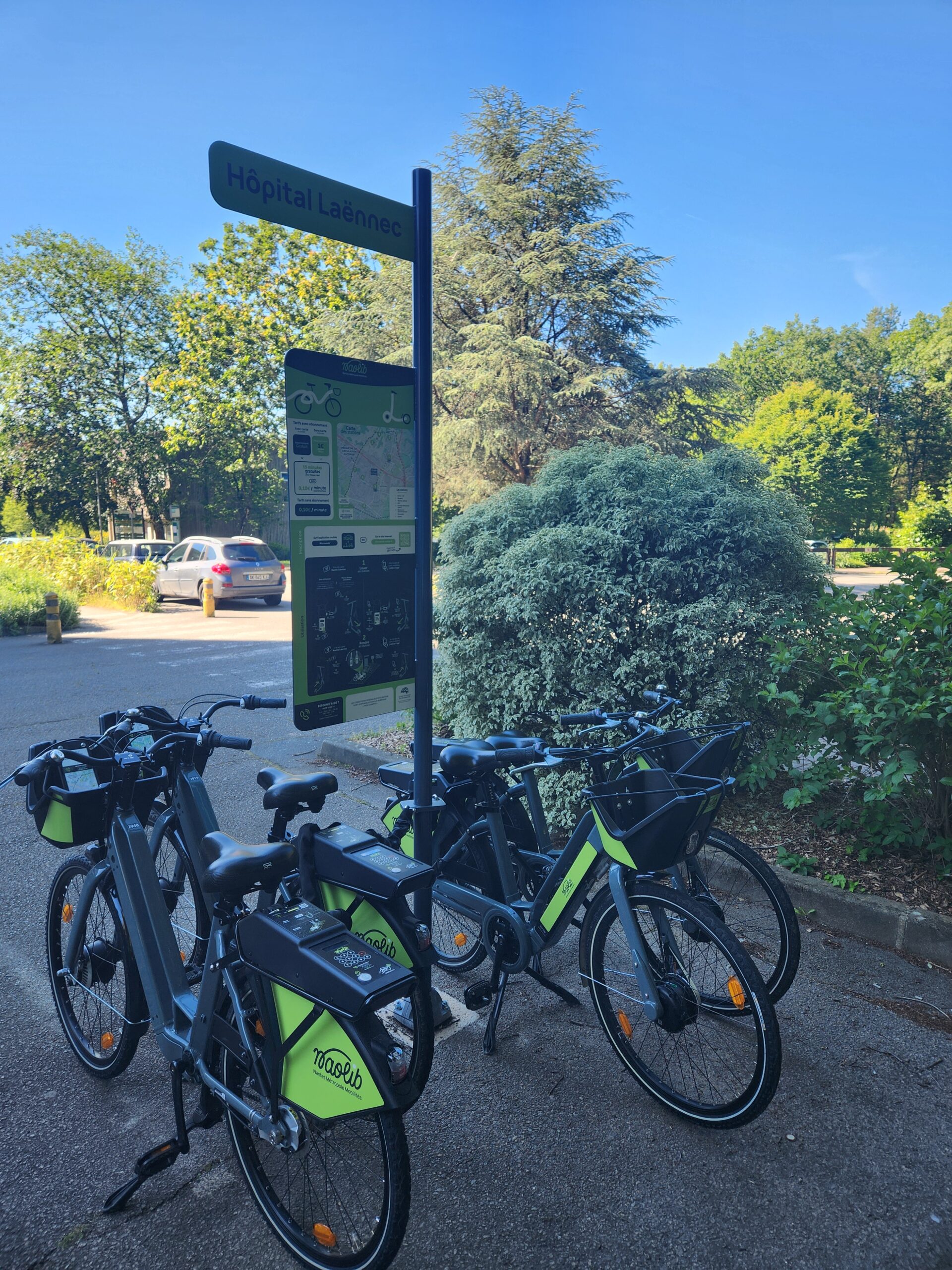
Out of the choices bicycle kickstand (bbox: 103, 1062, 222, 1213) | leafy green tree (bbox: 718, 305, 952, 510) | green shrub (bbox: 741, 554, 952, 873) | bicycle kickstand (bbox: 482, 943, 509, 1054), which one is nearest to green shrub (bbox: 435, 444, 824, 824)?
green shrub (bbox: 741, 554, 952, 873)

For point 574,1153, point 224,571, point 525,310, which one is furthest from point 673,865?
point 525,310

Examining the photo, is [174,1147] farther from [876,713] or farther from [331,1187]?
[876,713]

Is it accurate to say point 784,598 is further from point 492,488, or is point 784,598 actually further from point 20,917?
point 492,488

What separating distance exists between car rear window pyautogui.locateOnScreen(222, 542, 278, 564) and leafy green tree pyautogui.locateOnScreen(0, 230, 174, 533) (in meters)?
16.9

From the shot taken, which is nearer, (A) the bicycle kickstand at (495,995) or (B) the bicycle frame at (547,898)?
(B) the bicycle frame at (547,898)

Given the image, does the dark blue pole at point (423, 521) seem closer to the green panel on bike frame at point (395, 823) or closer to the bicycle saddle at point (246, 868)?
the green panel on bike frame at point (395, 823)

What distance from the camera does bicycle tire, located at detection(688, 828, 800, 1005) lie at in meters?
3.08

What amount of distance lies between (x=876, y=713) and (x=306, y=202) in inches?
115

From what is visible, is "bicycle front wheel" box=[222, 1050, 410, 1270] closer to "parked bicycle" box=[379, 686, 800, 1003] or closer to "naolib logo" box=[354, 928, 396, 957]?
"naolib logo" box=[354, 928, 396, 957]

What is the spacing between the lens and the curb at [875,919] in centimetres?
352

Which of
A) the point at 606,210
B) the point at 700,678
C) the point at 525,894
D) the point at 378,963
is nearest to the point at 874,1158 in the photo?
the point at 525,894

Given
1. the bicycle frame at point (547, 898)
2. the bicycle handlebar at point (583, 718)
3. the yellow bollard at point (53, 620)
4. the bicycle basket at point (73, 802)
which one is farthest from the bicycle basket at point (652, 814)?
the yellow bollard at point (53, 620)

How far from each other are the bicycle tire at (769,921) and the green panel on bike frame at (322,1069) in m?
1.37

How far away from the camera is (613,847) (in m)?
2.66
